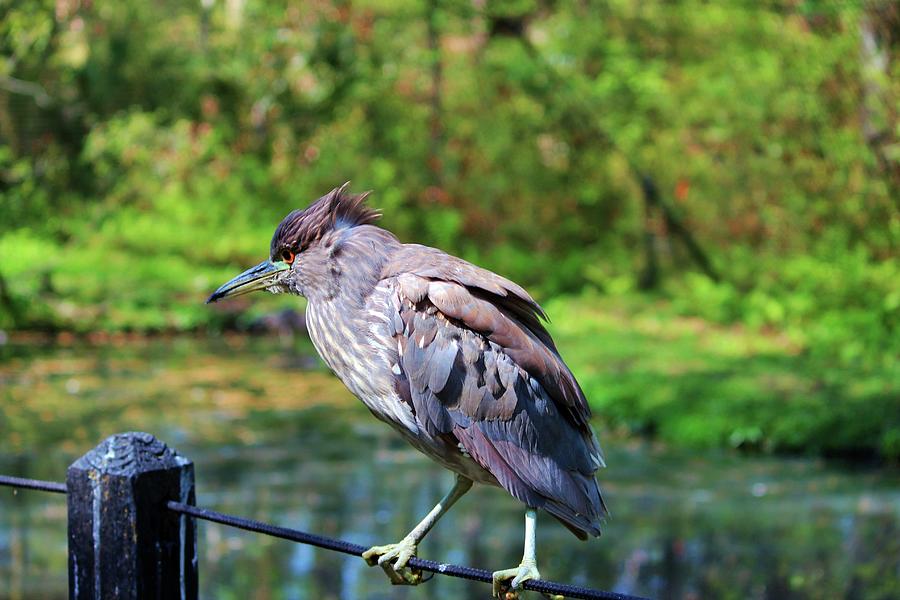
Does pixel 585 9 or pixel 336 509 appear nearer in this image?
pixel 336 509

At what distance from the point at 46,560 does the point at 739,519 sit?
12.6ft

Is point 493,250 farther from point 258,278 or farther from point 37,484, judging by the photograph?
point 37,484

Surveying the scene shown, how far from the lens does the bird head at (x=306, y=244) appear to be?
2.69 meters

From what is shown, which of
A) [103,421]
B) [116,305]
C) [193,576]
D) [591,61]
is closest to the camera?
[193,576]

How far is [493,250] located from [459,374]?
1210 centimetres

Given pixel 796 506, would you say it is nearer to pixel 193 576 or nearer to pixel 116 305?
pixel 193 576

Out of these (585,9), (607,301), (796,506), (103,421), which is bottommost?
(796,506)

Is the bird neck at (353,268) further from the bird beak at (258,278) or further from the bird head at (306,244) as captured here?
the bird beak at (258,278)

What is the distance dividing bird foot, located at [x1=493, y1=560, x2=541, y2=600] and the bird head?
805mm

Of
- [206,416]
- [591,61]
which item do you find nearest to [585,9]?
[591,61]

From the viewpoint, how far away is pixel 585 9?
15.1m

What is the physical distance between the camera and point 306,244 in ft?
8.97

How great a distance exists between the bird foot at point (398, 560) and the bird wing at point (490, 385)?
0.24m

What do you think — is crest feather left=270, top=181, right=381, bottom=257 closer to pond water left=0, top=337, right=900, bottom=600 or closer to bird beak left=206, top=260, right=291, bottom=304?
bird beak left=206, top=260, right=291, bottom=304
